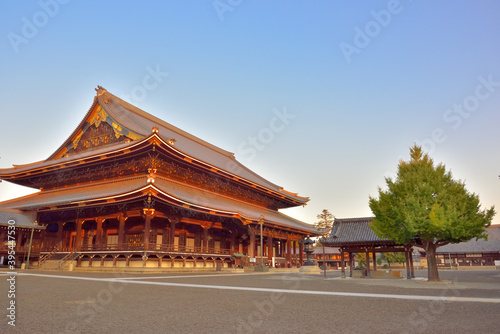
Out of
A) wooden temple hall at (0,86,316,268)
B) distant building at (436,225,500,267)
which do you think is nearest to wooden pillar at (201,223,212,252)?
wooden temple hall at (0,86,316,268)

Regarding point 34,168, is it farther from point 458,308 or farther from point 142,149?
point 458,308

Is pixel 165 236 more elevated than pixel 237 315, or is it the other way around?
pixel 165 236

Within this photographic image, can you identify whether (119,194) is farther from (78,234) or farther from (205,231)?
(205,231)

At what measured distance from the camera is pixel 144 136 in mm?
29578

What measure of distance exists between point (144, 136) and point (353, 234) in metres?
19.0

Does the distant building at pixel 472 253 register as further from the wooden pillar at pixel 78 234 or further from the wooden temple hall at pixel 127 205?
the wooden pillar at pixel 78 234

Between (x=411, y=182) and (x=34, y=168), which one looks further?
(x=34, y=168)

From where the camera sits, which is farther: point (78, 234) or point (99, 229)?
point (78, 234)

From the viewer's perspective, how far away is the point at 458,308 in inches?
328

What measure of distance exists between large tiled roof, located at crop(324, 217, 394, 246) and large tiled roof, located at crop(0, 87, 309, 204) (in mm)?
13456

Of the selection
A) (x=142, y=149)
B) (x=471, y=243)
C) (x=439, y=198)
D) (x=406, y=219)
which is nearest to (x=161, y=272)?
(x=142, y=149)

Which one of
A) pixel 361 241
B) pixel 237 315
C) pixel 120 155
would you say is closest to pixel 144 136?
pixel 120 155

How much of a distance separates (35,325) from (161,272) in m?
19.0

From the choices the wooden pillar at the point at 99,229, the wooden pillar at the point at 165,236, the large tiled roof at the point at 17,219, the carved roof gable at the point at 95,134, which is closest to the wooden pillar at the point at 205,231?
the wooden pillar at the point at 165,236
